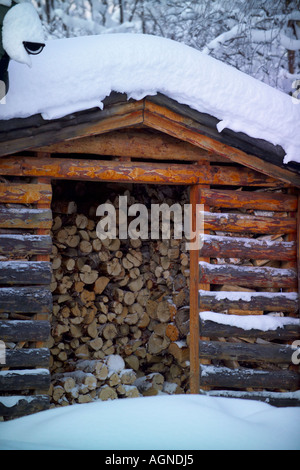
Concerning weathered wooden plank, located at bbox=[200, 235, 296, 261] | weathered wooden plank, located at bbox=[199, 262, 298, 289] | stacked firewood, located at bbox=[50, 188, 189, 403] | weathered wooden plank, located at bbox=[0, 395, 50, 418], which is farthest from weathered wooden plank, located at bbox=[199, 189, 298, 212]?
weathered wooden plank, located at bbox=[0, 395, 50, 418]

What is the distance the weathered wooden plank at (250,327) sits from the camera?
447 centimetres

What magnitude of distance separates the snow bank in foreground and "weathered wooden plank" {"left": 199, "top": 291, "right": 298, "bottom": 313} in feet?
5.08

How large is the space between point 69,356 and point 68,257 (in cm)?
130

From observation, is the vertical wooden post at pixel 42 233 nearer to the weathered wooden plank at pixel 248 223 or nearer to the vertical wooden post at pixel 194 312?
the vertical wooden post at pixel 194 312

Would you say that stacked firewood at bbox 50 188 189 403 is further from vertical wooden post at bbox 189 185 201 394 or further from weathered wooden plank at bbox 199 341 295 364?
weathered wooden plank at bbox 199 341 295 364

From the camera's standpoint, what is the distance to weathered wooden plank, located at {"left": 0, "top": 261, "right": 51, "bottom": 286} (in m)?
4.14

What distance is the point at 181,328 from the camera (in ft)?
18.9

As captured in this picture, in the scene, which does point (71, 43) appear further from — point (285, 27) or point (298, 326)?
point (285, 27)

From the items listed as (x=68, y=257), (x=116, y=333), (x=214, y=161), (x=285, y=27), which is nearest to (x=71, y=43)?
(x=214, y=161)

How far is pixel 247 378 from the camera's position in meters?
4.51

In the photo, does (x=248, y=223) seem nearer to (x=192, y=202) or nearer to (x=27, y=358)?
(x=192, y=202)

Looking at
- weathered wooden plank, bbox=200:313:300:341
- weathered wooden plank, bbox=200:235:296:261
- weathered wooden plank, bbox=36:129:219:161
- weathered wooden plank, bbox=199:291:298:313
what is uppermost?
weathered wooden plank, bbox=36:129:219:161

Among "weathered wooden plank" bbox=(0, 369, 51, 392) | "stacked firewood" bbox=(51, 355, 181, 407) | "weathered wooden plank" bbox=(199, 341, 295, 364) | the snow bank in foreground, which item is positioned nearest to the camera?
the snow bank in foreground

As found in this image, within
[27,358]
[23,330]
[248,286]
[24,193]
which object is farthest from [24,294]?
[248,286]
